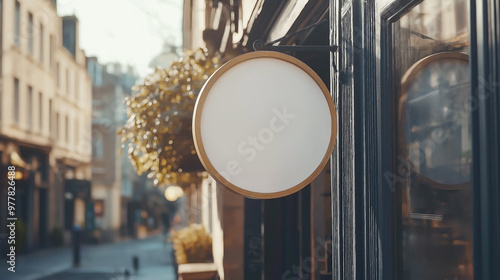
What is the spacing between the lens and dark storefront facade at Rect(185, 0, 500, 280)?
1920 millimetres

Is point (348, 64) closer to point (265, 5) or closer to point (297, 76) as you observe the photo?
point (297, 76)

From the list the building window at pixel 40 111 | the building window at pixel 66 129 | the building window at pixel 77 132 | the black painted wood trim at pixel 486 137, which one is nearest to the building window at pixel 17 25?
the building window at pixel 40 111

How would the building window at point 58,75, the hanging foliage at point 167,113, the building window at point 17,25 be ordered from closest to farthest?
1. the hanging foliage at point 167,113
2. the building window at point 17,25
3. the building window at point 58,75

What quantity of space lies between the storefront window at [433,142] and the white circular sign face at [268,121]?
374mm

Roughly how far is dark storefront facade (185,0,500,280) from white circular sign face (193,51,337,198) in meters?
0.38

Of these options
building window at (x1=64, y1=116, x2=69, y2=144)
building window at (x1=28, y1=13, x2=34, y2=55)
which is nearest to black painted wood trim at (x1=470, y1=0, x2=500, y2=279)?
building window at (x1=28, y1=13, x2=34, y2=55)

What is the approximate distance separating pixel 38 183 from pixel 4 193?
14.7 ft

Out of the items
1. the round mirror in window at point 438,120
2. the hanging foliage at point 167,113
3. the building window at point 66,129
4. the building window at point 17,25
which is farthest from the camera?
the building window at point 66,129

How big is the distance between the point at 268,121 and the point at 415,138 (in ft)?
2.12

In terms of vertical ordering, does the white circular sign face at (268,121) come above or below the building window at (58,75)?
below

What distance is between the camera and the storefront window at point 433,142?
2.22 metres

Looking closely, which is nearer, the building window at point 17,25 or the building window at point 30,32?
the building window at point 17,25

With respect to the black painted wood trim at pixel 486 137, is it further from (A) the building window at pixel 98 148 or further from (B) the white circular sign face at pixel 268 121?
(A) the building window at pixel 98 148

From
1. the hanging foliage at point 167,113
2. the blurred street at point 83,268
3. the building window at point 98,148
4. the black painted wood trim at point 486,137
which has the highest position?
the building window at point 98,148
